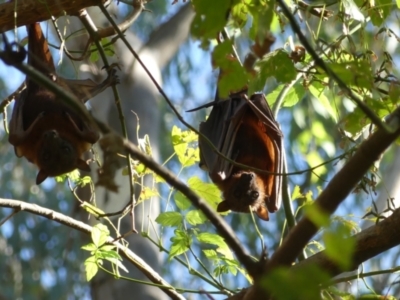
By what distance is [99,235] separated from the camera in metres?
3.76

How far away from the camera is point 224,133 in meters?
5.45

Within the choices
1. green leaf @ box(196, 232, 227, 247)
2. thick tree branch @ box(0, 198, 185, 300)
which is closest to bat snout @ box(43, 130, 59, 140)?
thick tree branch @ box(0, 198, 185, 300)

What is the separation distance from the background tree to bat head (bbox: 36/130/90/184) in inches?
20.2

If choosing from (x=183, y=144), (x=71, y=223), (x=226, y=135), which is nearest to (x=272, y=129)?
(x=226, y=135)

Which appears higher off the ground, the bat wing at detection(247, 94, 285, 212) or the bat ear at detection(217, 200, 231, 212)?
the bat wing at detection(247, 94, 285, 212)

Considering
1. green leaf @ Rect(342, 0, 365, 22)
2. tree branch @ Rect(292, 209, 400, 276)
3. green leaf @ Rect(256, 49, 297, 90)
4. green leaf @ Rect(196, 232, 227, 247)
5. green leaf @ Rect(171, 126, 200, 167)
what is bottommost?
tree branch @ Rect(292, 209, 400, 276)

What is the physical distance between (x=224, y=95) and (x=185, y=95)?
39.6ft

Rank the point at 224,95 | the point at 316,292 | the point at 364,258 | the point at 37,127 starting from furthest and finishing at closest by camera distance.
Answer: the point at 37,127
the point at 364,258
the point at 224,95
the point at 316,292

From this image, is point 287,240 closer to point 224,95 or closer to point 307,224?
point 307,224

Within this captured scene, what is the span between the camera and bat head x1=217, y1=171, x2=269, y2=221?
17.7ft

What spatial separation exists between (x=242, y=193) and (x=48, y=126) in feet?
4.84

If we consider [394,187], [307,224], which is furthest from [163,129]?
[307,224]

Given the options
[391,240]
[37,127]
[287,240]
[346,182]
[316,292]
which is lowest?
[316,292]

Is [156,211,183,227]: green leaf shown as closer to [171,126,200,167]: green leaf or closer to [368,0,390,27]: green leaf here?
[171,126,200,167]: green leaf
